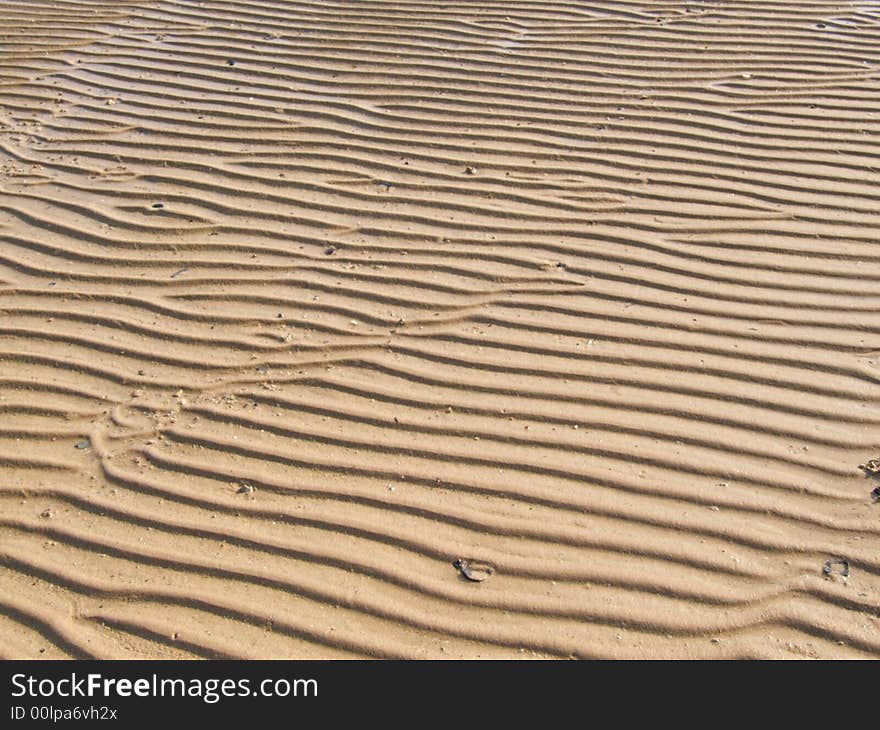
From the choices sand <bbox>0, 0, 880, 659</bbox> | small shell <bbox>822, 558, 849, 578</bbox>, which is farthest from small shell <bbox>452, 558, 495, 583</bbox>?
small shell <bbox>822, 558, 849, 578</bbox>

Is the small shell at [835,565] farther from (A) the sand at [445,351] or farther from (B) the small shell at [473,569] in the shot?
(B) the small shell at [473,569]

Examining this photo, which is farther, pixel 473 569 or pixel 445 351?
pixel 445 351

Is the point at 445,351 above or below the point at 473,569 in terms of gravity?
above

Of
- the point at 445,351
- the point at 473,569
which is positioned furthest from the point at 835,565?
the point at 445,351

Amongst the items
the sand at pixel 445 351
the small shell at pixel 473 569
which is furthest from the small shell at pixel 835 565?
the small shell at pixel 473 569

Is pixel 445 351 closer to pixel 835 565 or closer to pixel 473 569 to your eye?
pixel 473 569

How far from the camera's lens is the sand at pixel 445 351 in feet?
8.35

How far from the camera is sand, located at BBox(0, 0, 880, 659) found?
2545 mm

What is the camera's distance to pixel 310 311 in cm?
365

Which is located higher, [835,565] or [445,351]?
[445,351]

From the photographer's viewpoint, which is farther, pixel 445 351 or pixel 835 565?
pixel 445 351

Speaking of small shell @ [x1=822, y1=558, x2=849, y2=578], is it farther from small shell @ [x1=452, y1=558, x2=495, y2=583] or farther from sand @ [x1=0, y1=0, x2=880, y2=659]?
small shell @ [x1=452, y1=558, x2=495, y2=583]

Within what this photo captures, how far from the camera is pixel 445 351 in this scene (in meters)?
3.42
